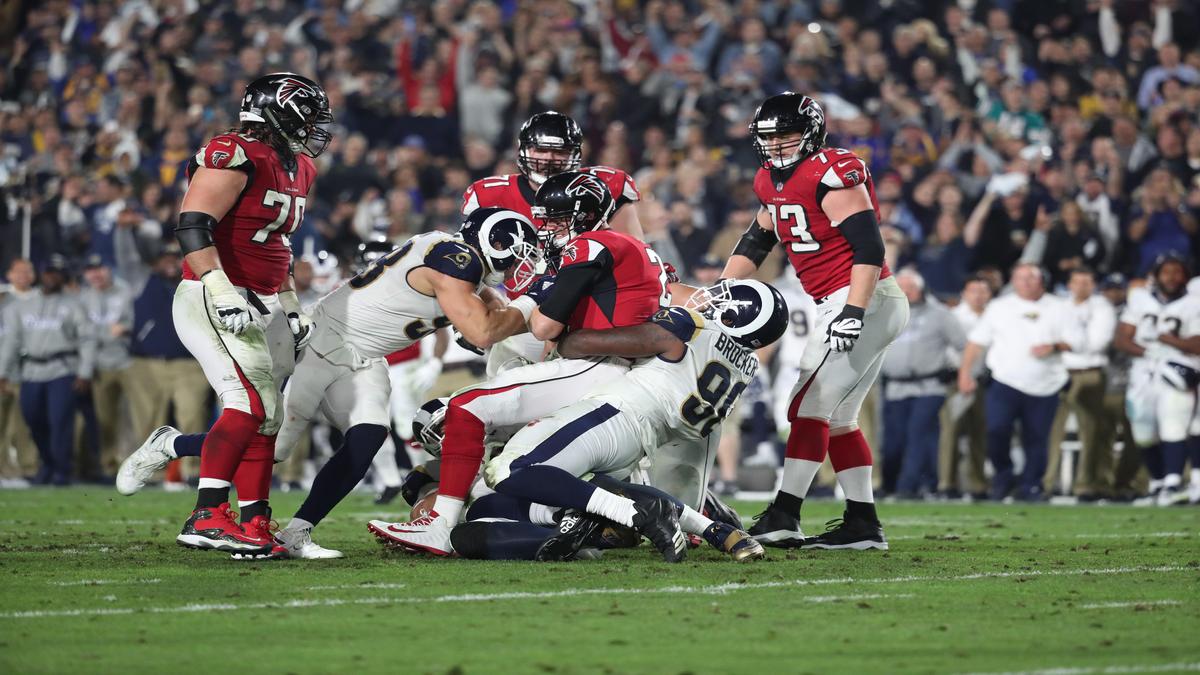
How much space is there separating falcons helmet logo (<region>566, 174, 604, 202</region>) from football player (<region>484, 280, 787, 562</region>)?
1.95ft

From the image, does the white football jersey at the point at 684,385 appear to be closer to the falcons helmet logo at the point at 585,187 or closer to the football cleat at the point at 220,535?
the falcons helmet logo at the point at 585,187

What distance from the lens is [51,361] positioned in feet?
47.5

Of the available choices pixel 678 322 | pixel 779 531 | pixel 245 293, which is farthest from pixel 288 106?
pixel 779 531

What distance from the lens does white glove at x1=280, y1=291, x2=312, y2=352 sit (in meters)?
7.17

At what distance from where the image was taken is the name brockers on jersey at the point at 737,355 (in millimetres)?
7312

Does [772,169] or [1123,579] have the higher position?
[772,169]

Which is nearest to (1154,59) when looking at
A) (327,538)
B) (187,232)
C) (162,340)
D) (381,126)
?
(381,126)

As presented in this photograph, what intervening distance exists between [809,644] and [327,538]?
4174 millimetres

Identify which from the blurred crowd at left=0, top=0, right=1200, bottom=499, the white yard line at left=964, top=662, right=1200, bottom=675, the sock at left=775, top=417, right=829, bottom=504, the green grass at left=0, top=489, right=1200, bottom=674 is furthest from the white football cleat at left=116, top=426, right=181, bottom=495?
the blurred crowd at left=0, top=0, right=1200, bottom=499

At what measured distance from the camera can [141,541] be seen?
8.06 meters

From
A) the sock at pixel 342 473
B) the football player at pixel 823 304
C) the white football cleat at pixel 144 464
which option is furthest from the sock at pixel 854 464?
the white football cleat at pixel 144 464

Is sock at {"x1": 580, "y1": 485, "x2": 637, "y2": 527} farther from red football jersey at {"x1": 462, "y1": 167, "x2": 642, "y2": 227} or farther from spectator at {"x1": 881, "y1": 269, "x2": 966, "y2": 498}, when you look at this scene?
spectator at {"x1": 881, "y1": 269, "x2": 966, "y2": 498}

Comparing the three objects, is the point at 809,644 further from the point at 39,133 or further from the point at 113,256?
the point at 39,133

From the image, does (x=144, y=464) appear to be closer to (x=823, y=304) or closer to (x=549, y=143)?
(x=549, y=143)
